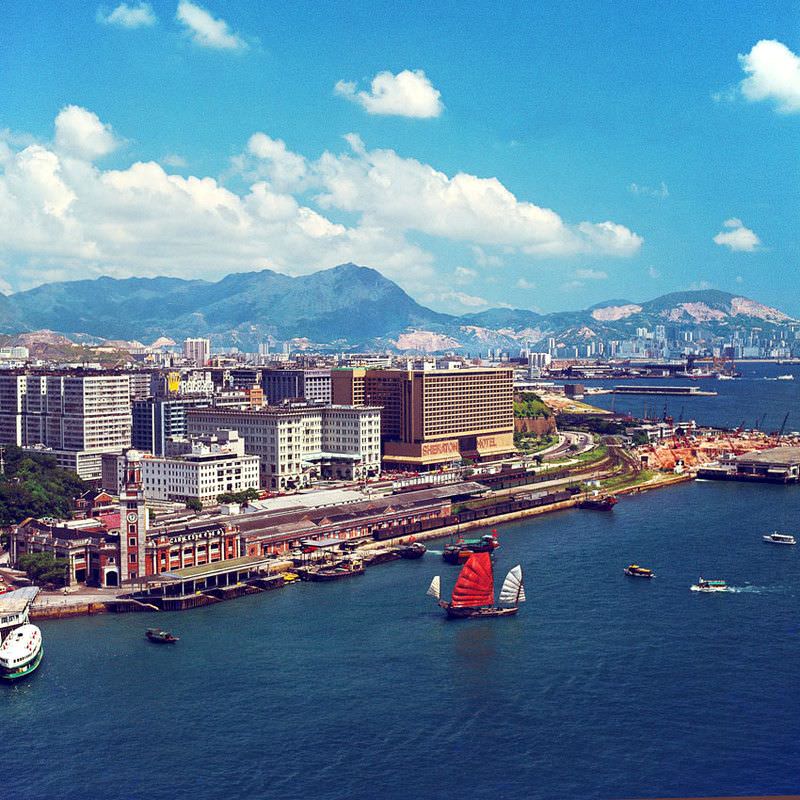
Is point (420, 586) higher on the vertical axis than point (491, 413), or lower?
lower

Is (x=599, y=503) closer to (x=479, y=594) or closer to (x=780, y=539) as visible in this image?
(x=780, y=539)

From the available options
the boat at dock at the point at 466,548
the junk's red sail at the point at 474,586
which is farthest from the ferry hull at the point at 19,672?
the boat at dock at the point at 466,548

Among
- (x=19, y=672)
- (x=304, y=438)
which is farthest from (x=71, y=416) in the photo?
(x=19, y=672)

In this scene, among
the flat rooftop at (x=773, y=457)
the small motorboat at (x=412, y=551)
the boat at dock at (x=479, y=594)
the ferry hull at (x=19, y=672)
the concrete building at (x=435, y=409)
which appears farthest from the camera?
the flat rooftop at (x=773, y=457)

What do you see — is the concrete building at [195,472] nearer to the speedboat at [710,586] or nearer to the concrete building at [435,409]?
Result: the concrete building at [435,409]

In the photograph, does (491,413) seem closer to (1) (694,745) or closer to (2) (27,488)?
(2) (27,488)

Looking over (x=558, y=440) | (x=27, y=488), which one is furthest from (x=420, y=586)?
(x=558, y=440)

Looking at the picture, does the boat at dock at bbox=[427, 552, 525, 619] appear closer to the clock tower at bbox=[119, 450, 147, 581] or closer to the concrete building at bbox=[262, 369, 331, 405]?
the clock tower at bbox=[119, 450, 147, 581]
